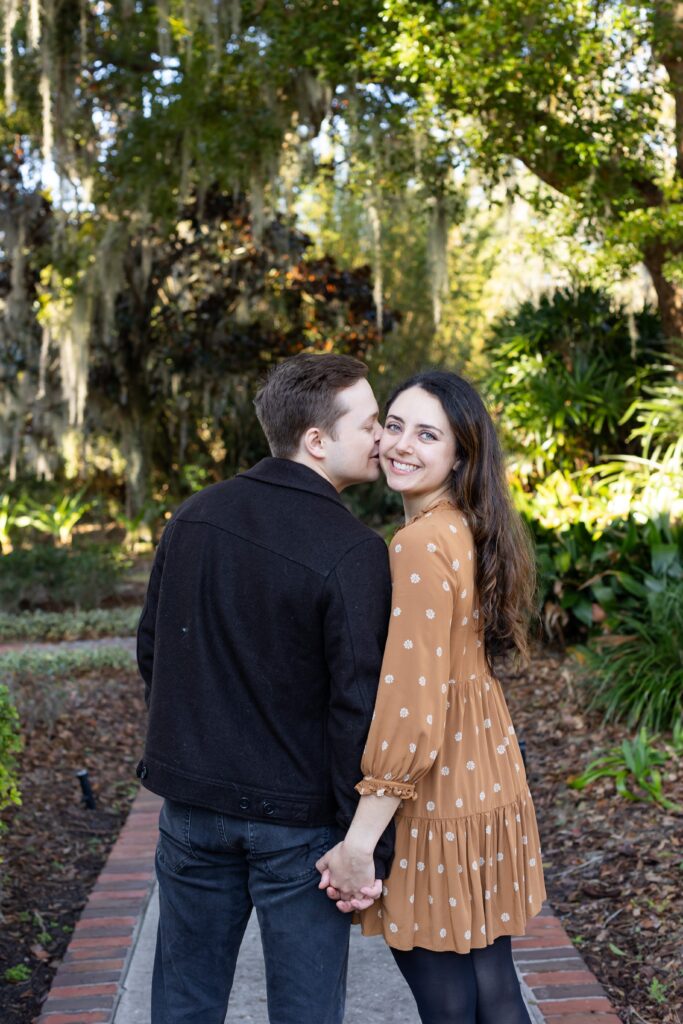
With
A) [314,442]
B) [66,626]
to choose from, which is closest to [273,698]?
[314,442]

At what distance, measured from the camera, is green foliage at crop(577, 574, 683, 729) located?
4836mm

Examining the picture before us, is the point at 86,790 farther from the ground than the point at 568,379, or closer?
closer

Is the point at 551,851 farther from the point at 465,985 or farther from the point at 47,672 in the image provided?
the point at 47,672

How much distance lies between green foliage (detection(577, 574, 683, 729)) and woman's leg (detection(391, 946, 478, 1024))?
295cm

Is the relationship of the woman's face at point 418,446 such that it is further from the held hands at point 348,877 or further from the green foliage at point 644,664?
the green foliage at point 644,664

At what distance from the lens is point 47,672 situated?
6.43m

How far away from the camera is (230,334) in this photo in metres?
11.9

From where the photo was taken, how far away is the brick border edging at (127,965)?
2795 millimetres

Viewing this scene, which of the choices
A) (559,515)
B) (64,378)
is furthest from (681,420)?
(64,378)

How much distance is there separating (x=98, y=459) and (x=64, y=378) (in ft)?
17.8

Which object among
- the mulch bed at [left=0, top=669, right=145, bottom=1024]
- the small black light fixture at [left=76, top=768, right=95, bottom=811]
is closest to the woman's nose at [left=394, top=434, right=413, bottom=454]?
the mulch bed at [left=0, top=669, right=145, bottom=1024]

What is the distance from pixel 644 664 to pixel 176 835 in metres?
3.49

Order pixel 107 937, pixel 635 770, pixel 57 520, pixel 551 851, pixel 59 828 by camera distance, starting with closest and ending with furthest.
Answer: pixel 107 937 → pixel 551 851 → pixel 635 770 → pixel 59 828 → pixel 57 520

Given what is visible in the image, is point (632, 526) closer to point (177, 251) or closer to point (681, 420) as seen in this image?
point (681, 420)
